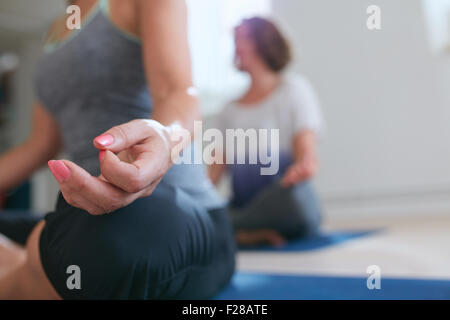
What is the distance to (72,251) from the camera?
1.27 feet

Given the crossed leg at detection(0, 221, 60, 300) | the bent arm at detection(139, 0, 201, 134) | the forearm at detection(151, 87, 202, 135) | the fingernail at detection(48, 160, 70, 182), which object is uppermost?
the bent arm at detection(139, 0, 201, 134)

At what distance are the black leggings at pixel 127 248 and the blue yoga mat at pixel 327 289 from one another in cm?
12

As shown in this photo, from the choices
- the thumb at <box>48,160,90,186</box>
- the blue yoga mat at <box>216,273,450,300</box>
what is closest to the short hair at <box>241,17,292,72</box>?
the blue yoga mat at <box>216,273,450,300</box>

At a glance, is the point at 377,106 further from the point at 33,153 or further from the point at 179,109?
the point at 179,109

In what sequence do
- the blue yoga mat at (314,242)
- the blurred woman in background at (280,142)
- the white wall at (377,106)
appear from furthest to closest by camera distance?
the white wall at (377,106) < the blurred woman in background at (280,142) < the blue yoga mat at (314,242)

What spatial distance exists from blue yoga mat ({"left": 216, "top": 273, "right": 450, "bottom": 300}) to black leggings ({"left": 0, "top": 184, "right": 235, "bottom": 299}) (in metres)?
0.12

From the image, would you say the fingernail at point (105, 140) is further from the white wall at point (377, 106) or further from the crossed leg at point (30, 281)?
the white wall at point (377, 106)

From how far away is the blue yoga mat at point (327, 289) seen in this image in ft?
1.50

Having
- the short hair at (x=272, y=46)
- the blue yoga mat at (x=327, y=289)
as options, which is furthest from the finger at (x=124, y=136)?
the short hair at (x=272, y=46)

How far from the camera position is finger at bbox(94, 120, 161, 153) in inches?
11.7

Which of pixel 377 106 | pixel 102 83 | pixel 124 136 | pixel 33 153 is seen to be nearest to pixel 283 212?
pixel 33 153

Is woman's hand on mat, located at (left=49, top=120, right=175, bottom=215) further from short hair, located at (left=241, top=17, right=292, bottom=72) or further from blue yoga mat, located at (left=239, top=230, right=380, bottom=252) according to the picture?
short hair, located at (left=241, top=17, right=292, bottom=72)
